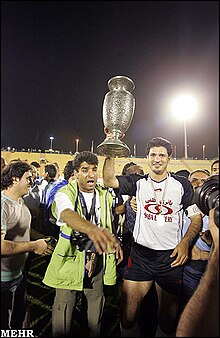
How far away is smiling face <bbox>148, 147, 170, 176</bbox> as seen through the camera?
6.13ft

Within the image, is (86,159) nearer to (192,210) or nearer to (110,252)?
(110,252)

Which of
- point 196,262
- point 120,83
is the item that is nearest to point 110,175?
point 120,83

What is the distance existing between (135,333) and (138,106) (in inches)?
63.4

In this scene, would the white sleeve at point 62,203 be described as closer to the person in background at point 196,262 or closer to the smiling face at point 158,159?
the smiling face at point 158,159

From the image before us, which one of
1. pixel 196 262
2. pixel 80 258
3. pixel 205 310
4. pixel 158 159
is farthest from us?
pixel 196 262

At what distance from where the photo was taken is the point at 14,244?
131cm

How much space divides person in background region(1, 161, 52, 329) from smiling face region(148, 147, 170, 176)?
819 millimetres

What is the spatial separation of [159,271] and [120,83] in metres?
1.27

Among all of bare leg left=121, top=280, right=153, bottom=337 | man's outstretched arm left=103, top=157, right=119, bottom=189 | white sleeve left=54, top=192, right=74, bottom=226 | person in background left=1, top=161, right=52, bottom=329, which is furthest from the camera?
man's outstretched arm left=103, top=157, right=119, bottom=189

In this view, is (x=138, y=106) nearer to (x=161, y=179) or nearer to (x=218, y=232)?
(x=161, y=179)

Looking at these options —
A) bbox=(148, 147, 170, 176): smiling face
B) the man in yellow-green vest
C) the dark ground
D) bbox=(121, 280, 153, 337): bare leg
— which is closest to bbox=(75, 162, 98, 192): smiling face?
the man in yellow-green vest

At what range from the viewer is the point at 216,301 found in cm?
63

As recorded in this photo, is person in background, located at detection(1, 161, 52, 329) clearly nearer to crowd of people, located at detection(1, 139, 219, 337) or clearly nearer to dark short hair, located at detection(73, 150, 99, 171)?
crowd of people, located at detection(1, 139, 219, 337)

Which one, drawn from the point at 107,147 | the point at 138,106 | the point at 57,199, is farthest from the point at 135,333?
the point at 138,106
